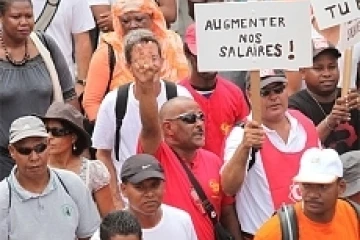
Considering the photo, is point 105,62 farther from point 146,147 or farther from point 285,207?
point 285,207

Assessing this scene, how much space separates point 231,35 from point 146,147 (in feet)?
2.68

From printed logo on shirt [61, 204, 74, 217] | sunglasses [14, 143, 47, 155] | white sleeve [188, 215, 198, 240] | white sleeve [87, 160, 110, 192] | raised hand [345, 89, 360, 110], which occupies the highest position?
raised hand [345, 89, 360, 110]

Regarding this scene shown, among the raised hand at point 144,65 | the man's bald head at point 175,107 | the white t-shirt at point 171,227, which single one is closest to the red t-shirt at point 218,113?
the man's bald head at point 175,107

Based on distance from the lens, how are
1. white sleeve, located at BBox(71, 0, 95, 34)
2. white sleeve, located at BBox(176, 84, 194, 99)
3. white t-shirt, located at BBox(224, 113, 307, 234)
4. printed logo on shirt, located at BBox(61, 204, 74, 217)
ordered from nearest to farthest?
printed logo on shirt, located at BBox(61, 204, 74, 217), white t-shirt, located at BBox(224, 113, 307, 234), white sleeve, located at BBox(176, 84, 194, 99), white sleeve, located at BBox(71, 0, 95, 34)

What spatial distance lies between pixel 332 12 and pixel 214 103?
1008 mm

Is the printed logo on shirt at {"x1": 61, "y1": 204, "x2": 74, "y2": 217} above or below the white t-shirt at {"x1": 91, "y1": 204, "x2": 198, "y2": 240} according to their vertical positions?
above

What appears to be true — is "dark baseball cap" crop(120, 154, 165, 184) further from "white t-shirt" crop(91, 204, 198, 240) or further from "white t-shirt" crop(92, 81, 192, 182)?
"white t-shirt" crop(92, 81, 192, 182)

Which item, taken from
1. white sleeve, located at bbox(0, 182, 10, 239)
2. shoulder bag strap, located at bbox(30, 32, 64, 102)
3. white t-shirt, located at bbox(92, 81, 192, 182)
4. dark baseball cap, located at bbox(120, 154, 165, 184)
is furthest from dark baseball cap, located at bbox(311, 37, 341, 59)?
white sleeve, located at bbox(0, 182, 10, 239)

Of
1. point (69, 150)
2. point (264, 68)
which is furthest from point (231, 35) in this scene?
point (69, 150)

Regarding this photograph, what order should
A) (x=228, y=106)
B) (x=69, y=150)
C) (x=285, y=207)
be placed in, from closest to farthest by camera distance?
(x=285, y=207)
(x=69, y=150)
(x=228, y=106)

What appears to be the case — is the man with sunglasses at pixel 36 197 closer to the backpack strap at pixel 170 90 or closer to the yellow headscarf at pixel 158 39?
the backpack strap at pixel 170 90

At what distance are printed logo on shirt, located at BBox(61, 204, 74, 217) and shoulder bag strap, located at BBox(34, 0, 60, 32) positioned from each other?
2.75 m

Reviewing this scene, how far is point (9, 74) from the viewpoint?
8.10m

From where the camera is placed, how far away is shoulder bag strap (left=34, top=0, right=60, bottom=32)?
948cm
